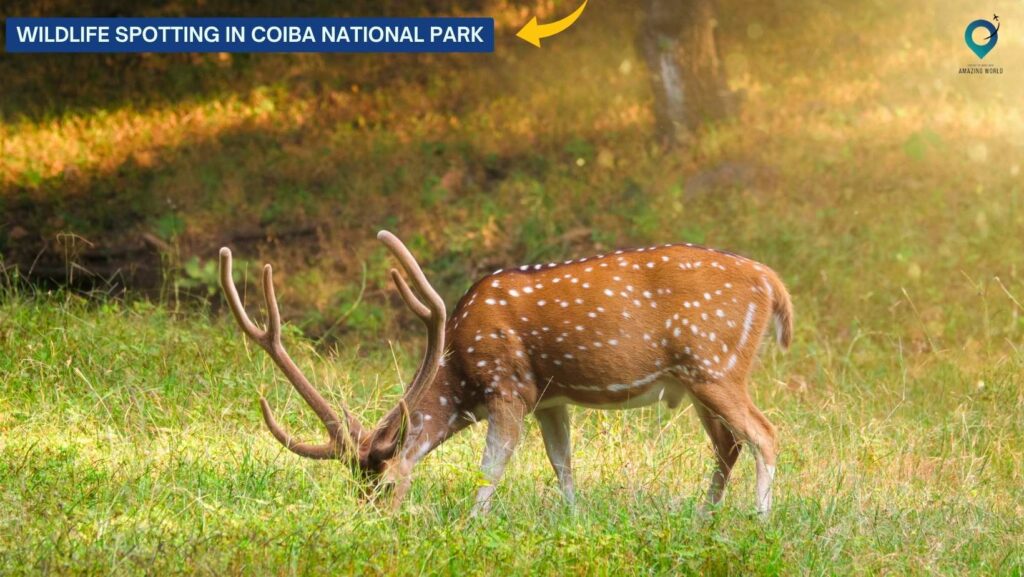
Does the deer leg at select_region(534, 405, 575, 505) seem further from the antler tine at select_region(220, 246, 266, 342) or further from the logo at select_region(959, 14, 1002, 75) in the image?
the logo at select_region(959, 14, 1002, 75)

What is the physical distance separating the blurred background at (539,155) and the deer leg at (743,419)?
14.0ft

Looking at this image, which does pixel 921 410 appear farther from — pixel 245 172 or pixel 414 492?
pixel 245 172

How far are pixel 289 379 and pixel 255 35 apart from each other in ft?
34.2

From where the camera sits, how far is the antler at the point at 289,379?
5.46 meters

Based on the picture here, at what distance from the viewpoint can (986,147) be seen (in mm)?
12117

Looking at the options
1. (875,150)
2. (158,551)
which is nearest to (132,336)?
(158,551)

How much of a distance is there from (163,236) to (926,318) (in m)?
6.77

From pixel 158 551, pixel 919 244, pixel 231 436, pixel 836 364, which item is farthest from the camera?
pixel 919 244

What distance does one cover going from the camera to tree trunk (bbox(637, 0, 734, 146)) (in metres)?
12.8

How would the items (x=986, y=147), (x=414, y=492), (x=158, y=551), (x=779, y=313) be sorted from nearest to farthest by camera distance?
(x=158, y=551) → (x=414, y=492) → (x=779, y=313) → (x=986, y=147)

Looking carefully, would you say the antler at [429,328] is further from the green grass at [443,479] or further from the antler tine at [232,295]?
the antler tine at [232,295]

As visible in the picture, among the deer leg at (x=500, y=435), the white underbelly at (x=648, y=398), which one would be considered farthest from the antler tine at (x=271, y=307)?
the white underbelly at (x=648, y=398)

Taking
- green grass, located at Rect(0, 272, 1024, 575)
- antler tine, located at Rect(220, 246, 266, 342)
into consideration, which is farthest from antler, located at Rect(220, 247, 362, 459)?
green grass, located at Rect(0, 272, 1024, 575)

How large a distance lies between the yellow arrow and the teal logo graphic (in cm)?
429
